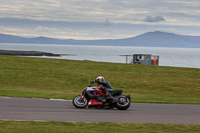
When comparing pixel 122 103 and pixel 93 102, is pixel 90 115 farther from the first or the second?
pixel 122 103

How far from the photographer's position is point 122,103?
13836 mm

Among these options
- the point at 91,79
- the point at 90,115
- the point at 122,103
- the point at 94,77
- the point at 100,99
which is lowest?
the point at 90,115

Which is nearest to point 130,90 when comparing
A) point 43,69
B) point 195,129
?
point 43,69

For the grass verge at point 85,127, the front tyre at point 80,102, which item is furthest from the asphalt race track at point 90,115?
the grass verge at point 85,127

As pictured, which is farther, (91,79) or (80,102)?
(91,79)

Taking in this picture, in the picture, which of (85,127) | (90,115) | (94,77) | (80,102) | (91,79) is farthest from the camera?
(94,77)

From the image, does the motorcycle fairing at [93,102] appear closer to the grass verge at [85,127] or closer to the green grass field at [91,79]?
the grass verge at [85,127]

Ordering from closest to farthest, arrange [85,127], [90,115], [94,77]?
[85,127] < [90,115] < [94,77]

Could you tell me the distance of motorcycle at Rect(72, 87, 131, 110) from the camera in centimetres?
1375

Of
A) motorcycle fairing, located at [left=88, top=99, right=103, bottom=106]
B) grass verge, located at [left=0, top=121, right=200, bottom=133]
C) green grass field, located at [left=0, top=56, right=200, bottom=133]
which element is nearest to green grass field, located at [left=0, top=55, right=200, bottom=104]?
green grass field, located at [left=0, top=56, right=200, bottom=133]

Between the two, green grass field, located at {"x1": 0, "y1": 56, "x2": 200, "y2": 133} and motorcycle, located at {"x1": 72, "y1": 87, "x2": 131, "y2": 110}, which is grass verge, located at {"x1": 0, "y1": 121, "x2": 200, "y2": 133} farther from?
green grass field, located at {"x1": 0, "y1": 56, "x2": 200, "y2": 133}

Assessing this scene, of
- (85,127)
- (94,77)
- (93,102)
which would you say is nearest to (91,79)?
(94,77)

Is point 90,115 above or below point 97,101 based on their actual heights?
below

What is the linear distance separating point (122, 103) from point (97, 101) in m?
1.13
